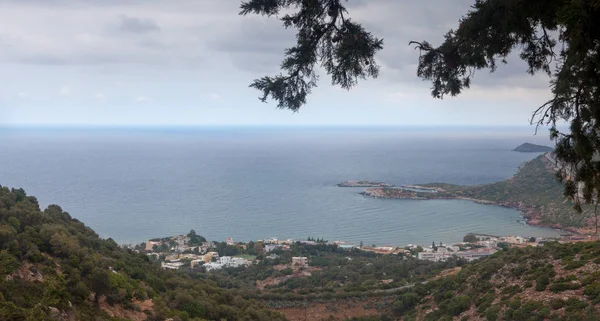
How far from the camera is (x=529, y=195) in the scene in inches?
2044

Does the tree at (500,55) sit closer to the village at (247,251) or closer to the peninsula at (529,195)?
the village at (247,251)

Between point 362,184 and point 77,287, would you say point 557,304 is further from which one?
point 362,184

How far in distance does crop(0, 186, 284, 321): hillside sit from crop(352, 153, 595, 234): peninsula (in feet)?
99.0

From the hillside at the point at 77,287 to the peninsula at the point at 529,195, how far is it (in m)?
30.2

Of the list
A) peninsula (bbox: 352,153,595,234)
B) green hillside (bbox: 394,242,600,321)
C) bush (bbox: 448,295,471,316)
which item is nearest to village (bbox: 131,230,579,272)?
peninsula (bbox: 352,153,595,234)

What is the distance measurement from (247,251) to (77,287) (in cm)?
2307

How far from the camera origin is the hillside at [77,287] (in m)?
7.00

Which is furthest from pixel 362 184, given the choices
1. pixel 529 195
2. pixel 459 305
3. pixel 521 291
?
pixel 521 291

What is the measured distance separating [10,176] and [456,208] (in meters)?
63.5

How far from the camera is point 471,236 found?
3812 centimetres

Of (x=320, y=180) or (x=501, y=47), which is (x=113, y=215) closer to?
(x=320, y=180)

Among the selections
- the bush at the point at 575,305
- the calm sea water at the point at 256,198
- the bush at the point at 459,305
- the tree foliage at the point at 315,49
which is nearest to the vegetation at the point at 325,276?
the bush at the point at 459,305

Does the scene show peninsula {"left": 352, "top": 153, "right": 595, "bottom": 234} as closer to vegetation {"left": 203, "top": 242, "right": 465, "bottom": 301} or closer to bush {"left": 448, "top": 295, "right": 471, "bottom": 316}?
vegetation {"left": 203, "top": 242, "right": 465, "bottom": 301}

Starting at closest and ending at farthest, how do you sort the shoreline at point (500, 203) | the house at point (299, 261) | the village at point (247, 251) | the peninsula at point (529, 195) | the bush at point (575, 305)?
the bush at point (575, 305)
the house at point (299, 261)
the village at point (247, 251)
the peninsula at point (529, 195)
the shoreline at point (500, 203)
